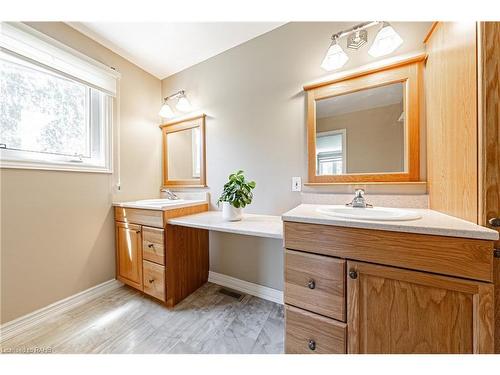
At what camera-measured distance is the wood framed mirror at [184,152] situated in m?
1.90

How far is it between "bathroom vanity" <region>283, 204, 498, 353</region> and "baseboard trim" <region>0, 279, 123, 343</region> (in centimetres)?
165

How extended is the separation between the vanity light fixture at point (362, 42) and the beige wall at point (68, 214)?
6.08 ft

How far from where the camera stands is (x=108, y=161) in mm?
1737

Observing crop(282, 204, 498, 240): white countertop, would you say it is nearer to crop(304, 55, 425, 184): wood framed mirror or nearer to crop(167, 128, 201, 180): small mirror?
crop(304, 55, 425, 184): wood framed mirror

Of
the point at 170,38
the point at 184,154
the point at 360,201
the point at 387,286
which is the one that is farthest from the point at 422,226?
the point at 170,38

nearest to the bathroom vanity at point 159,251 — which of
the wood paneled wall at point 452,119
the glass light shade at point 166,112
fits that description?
the glass light shade at point 166,112

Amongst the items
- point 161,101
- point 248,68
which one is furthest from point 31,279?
point 248,68

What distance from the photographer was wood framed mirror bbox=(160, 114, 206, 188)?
74.6 inches

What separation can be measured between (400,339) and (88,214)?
2169mm

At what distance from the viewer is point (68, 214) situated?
1.46 meters

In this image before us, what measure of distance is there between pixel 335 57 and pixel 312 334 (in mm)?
1598

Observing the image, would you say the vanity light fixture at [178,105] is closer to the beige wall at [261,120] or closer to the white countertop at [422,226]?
the beige wall at [261,120]

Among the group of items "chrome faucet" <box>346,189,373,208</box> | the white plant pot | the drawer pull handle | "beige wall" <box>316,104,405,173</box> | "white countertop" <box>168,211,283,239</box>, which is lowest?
the drawer pull handle

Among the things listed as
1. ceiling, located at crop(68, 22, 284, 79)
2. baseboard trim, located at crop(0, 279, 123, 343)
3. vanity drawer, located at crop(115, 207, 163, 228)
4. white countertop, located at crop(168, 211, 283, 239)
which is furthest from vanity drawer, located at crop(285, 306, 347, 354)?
ceiling, located at crop(68, 22, 284, 79)
